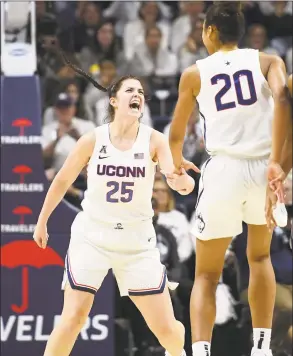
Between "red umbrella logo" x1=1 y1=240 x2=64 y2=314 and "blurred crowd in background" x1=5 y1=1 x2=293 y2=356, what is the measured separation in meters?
0.60

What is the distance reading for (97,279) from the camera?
15.9 ft

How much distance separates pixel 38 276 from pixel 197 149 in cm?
208

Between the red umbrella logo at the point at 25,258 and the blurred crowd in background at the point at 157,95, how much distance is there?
0.60 m

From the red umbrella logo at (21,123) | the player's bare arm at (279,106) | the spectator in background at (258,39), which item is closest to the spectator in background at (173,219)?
the red umbrella logo at (21,123)

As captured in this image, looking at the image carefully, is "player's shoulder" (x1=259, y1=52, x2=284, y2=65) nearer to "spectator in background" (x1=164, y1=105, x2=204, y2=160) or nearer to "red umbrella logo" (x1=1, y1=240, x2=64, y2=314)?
"red umbrella logo" (x1=1, y1=240, x2=64, y2=314)

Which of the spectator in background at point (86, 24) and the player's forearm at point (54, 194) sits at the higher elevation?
the spectator in background at point (86, 24)

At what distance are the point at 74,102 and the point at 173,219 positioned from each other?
1.91 m

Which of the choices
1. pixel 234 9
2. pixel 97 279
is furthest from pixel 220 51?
pixel 97 279

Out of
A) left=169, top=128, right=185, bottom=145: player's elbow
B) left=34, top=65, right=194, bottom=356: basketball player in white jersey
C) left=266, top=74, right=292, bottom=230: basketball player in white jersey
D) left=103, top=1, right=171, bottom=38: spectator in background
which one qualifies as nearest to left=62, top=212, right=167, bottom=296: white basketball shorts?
left=34, top=65, right=194, bottom=356: basketball player in white jersey

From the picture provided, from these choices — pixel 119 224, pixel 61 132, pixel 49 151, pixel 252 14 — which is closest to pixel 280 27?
pixel 252 14

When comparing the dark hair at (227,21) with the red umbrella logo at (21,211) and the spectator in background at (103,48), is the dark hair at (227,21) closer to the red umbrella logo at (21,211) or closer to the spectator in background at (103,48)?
the red umbrella logo at (21,211)

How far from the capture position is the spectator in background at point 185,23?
10156 mm

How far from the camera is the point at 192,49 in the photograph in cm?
977

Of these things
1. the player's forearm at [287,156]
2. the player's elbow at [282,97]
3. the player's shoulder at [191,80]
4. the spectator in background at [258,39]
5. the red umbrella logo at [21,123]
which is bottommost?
the red umbrella logo at [21,123]
